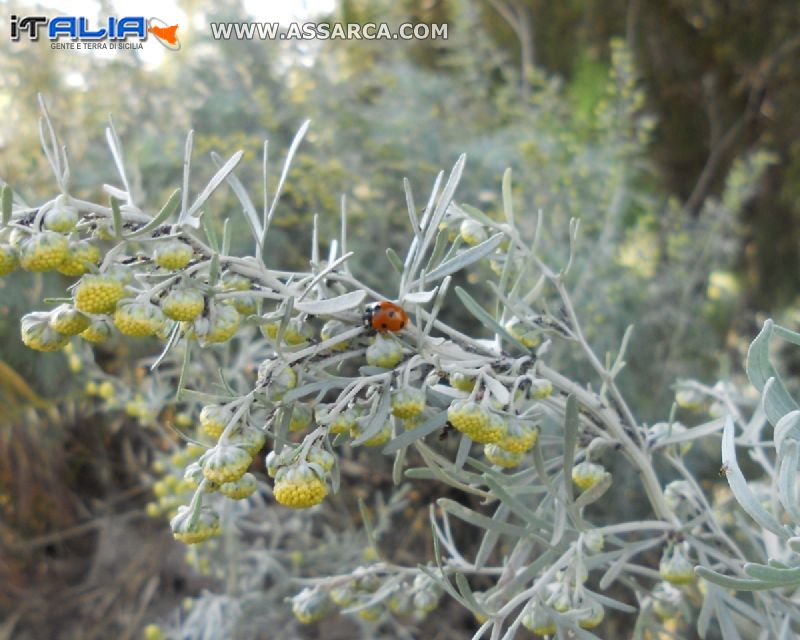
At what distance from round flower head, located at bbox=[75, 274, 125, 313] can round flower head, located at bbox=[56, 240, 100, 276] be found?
11mm

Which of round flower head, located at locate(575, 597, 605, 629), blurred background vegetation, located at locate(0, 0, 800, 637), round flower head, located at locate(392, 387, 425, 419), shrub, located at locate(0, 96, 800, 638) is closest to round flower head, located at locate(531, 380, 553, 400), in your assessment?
shrub, located at locate(0, 96, 800, 638)

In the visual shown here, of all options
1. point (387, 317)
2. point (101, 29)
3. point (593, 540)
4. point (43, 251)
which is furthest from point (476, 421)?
point (101, 29)

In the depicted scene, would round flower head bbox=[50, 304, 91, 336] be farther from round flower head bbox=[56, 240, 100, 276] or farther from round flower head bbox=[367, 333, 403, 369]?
round flower head bbox=[367, 333, 403, 369]

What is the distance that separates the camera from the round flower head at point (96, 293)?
21.0 inches

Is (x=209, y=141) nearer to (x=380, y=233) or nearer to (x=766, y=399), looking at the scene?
(x=380, y=233)

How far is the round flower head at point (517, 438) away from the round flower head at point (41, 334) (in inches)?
14.3

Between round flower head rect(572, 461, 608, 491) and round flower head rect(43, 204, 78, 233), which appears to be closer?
round flower head rect(43, 204, 78, 233)

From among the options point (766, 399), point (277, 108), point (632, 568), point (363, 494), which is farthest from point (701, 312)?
point (766, 399)

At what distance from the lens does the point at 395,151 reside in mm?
2289

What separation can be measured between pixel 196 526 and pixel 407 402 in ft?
0.68

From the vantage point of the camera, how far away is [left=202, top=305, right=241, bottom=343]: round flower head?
55 cm

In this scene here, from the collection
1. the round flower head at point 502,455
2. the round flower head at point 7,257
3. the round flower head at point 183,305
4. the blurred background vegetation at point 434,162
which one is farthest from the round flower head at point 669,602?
the blurred background vegetation at point 434,162

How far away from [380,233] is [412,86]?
82 centimetres

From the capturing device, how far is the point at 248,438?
588 millimetres
